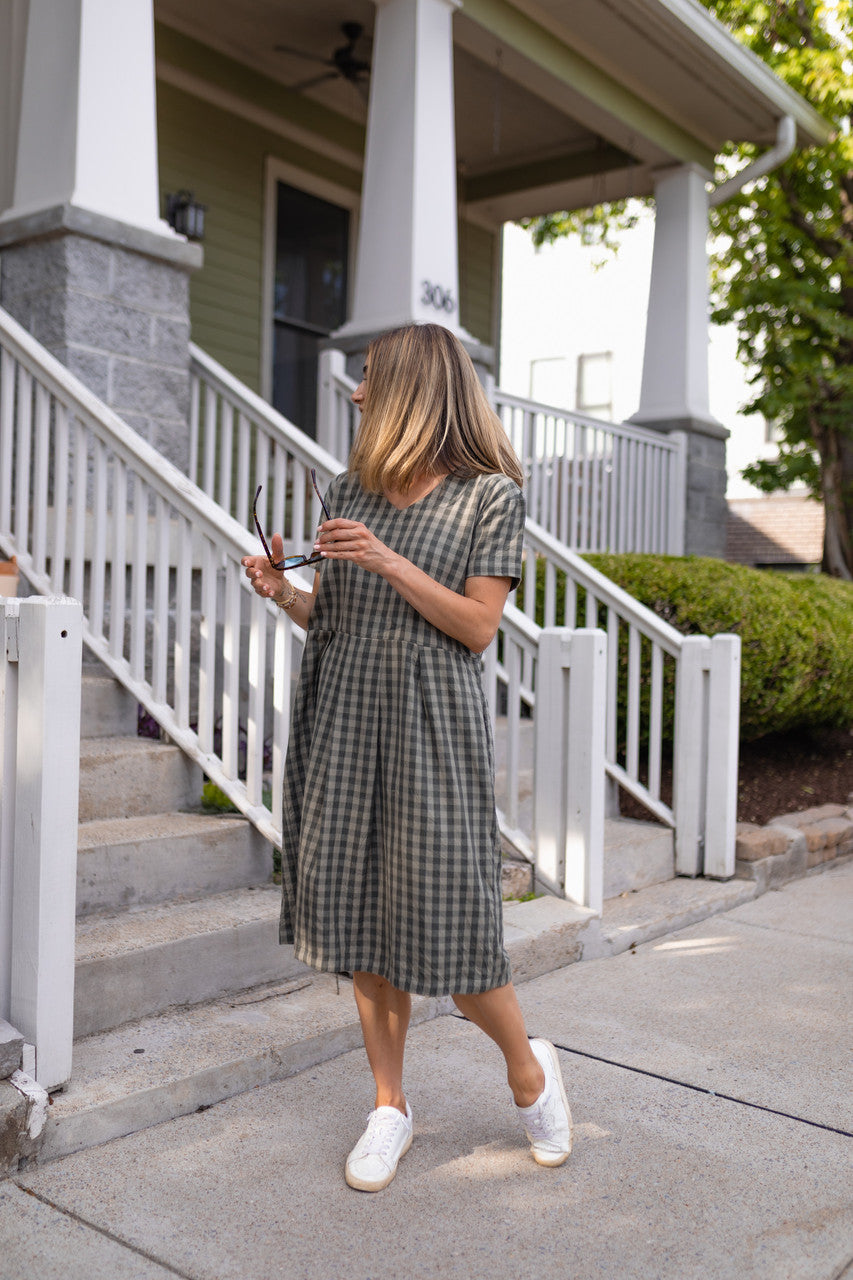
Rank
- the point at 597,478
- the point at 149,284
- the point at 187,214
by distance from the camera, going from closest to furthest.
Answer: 1. the point at 149,284
2. the point at 187,214
3. the point at 597,478

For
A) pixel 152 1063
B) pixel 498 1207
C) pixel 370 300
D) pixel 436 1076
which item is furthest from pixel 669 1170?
pixel 370 300

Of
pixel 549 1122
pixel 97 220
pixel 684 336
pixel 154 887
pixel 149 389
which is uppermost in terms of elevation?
pixel 684 336

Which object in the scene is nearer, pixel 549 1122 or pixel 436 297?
pixel 549 1122

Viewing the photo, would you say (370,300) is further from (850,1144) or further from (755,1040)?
(850,1144)

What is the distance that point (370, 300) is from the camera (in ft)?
20.7

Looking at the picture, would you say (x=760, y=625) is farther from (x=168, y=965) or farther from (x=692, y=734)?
(x=168, y=965)

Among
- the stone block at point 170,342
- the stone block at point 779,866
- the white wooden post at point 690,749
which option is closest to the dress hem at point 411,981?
the white wooden post at point 690,749

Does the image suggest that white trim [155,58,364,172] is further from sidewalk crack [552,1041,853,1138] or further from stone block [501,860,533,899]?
sidewalk crack [552,1041,853,1138]

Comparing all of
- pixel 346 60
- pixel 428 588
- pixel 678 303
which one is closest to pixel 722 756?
pixel 428 588

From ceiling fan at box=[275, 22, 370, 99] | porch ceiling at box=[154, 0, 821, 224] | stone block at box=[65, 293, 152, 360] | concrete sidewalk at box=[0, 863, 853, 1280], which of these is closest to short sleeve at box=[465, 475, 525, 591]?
concrete sidewalk at box=[0, 863, 853, 1280]

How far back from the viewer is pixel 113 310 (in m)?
4.71

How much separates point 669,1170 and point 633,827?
237cm

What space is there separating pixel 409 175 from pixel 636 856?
150 inches

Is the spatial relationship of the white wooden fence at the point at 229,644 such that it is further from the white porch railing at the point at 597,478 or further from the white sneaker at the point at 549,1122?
the white porch railing at the point at 597,478
